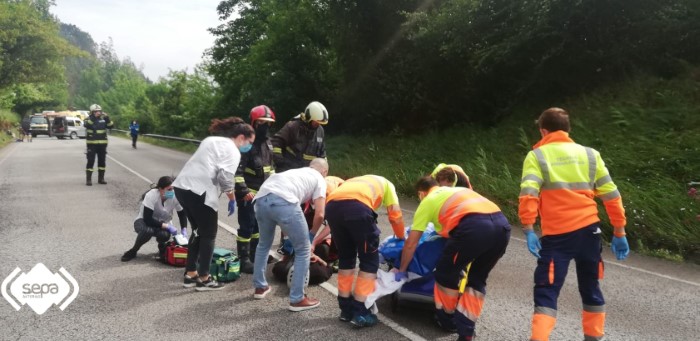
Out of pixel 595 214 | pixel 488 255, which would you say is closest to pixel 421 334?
pixel 488 255

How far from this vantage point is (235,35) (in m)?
32.7

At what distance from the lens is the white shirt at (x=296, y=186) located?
4.74 metres

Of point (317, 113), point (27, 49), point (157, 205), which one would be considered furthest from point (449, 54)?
point (27, 49)

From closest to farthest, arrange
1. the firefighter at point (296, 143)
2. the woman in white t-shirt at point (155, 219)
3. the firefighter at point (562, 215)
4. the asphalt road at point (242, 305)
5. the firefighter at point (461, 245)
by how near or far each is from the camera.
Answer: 1. the firefighter at point (562, 215)
2. the firefighter at point (461, 245)
3. the asphalt road at point (242, 305)
4. the woman in white t-shirt at point (155, 219)
5. the firefighter at point (296, 143)

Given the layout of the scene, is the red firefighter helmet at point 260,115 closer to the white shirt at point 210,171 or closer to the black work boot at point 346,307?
the white shirt at point 210,171

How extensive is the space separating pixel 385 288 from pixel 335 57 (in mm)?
19504

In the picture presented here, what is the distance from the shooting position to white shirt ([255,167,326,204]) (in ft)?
15.6

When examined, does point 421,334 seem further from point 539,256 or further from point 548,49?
point 548,49

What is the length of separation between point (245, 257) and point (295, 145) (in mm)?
1598

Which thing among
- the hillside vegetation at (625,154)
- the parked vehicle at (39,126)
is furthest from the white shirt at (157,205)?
the parked vehicle at (39,126)

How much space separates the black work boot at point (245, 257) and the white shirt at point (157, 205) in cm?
111

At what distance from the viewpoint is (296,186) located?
4809 millimetres

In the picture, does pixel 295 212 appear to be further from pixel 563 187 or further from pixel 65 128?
pixel 65 128

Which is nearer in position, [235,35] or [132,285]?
[132,285]
